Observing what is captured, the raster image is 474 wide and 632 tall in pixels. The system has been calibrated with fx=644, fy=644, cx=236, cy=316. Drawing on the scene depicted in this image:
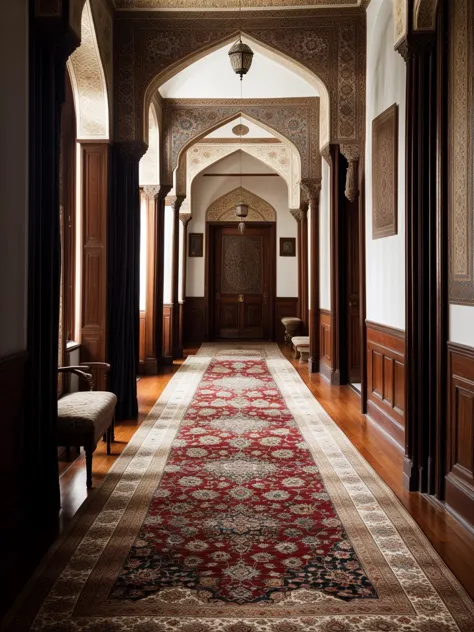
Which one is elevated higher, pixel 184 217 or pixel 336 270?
pixel 184 217

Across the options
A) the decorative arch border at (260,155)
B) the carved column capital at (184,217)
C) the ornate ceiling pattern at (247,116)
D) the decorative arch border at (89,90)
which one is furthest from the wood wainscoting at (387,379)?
the carved column capital at (184,217)

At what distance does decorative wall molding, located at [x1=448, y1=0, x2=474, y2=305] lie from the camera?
3.67 m

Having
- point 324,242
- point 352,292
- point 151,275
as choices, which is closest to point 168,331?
point 151,275

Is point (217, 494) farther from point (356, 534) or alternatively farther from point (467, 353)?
point (467, 353)

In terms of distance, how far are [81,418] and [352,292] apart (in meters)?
5.44

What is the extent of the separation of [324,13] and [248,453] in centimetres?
480

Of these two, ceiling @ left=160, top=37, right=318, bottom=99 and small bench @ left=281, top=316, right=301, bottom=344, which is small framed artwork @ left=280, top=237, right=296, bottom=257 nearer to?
small bench @ left=281, top=316, right=301, bottom=344

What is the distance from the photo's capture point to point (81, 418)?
4.32 meters

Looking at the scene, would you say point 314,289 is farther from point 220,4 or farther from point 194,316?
point 194,316

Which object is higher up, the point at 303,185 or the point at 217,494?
the point at 303,185

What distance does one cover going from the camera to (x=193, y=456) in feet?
Answer: 17.0

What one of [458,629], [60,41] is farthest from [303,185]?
[458,629]

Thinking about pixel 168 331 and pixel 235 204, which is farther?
pixel 235 204

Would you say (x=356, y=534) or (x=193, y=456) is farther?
(x=193, y=456)
